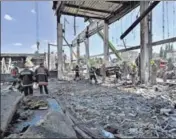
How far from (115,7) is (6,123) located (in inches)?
636

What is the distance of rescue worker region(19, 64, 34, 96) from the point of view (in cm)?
838

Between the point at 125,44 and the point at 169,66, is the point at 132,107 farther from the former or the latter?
the point at 169,66

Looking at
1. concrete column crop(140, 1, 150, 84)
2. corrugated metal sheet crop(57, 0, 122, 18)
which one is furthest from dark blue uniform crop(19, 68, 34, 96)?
corrugated metal sheet crop(57, 0, 122, 18)

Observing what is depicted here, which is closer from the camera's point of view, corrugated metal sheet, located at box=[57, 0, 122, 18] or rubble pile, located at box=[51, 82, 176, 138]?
rubble pile, located at box=[51, 82, 176, 138]

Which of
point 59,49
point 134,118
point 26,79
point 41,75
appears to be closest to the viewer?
point 134,118

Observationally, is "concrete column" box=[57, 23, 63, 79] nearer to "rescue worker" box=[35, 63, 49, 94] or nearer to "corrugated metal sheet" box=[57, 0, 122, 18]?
A: "corrugated metal sheet" box=[57, 0, 122, 18]

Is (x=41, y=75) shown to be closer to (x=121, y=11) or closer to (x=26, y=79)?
(x=26, y=79)

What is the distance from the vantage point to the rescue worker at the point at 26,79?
8377mm

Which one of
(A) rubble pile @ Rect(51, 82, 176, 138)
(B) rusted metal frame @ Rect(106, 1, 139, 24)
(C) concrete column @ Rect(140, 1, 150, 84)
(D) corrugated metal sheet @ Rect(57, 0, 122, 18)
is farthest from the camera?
(D) corrugated metal sheet @ Rect(57, 0, 122, 18)

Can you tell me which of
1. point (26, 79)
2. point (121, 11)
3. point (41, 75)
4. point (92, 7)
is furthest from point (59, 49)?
point (26, 79)

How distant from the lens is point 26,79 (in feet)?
28.4

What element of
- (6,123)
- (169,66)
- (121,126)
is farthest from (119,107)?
(169,66)

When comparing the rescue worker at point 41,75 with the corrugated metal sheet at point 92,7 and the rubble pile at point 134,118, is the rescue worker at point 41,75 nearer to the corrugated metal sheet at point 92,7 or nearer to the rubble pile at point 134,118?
the rubble pile at point 134,118

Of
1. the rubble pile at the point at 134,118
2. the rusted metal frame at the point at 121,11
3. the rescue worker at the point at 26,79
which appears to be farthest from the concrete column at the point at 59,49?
the rubble pile at the point at 134,118
